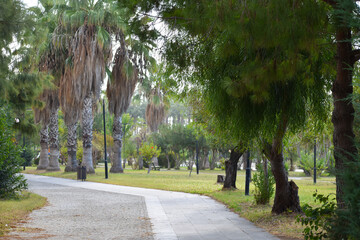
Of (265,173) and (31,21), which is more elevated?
(31,21)

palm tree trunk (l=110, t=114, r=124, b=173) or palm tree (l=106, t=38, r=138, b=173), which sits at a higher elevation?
palm tree (l=106, t=38, r=138, b=173)

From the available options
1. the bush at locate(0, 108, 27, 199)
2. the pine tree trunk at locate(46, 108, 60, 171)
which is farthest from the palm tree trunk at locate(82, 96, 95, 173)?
the bush at locate(0, 108, 27, 199)

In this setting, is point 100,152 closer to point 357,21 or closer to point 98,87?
point 98,87

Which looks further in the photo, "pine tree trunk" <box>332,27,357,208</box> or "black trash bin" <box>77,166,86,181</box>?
"black trash bin" <box>77,166,86,181</box>

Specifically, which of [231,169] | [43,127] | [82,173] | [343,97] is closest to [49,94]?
[43,127]

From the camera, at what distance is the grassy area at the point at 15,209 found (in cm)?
1016

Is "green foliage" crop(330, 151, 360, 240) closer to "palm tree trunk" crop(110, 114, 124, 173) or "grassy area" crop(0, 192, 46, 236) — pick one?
"grassy area" crop(0, 192, 46, 236)

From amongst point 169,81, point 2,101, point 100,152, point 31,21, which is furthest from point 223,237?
point 100,152

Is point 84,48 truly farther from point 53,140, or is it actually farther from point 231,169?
point 231,169

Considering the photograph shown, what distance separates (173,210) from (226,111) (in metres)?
5.65

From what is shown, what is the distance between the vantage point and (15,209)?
1262 centimetres

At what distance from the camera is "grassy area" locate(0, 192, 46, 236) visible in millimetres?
10165

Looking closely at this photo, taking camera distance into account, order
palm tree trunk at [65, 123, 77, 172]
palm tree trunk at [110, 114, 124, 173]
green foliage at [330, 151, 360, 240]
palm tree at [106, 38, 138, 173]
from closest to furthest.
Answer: green foliage at [330, 151, 360, 240] → palm tree at [106, 38, 138, 173] → palm tree trunk at [65, 123, 77, 172] → palm tree trunk at [110, 114, 124, 173]

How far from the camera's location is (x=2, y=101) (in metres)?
14.0
